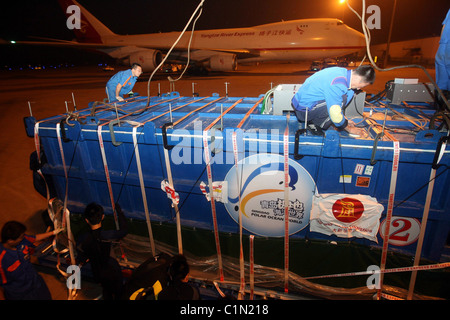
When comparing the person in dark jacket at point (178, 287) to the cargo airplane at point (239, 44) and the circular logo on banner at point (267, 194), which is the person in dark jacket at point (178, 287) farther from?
the cargo airplane at point (239, 44)

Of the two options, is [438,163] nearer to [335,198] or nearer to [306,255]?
[335,198]

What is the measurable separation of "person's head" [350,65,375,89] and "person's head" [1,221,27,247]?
14.2ft

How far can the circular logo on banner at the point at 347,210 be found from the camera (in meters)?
2.81

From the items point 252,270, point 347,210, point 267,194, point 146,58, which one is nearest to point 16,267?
point 252,270

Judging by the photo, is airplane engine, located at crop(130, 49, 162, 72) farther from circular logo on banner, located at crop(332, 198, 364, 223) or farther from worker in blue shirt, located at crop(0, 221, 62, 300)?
circular logo on banner, located at crop(332, 198, 364, 223)

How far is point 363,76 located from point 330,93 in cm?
49

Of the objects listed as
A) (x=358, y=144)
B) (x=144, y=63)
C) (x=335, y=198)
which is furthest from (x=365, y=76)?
(x=144, y=63)

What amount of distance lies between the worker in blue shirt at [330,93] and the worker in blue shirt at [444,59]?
85 centimetres

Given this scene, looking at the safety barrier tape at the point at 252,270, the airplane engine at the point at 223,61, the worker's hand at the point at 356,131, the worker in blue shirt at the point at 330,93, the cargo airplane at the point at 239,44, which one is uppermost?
the cargo airplane at the point at 239,44

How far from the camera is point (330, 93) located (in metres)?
2.94

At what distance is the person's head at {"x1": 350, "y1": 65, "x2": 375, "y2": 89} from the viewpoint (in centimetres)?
295

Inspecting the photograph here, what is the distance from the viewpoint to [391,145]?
8.24 ft

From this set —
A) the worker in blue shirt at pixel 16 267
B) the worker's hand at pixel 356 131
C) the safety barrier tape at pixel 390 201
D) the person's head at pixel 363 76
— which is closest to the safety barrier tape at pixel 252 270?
the safety barrier tape at pixel 390 201
